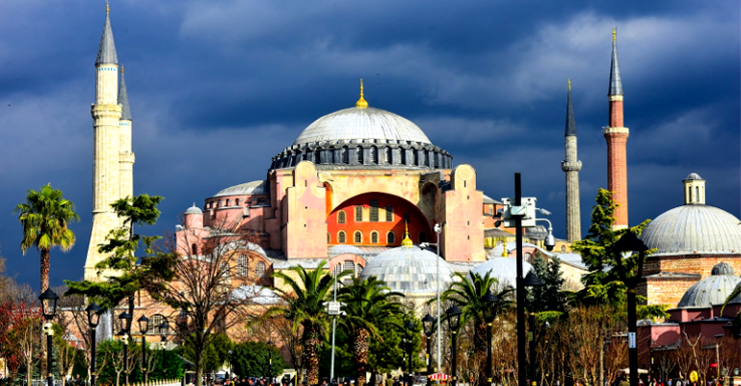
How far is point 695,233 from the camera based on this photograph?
5291 centimetres

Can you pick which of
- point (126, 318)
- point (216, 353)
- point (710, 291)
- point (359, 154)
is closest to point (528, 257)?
point (359, 154)

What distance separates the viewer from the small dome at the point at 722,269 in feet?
158

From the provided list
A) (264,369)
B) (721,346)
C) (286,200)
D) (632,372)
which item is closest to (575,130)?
(286,200)

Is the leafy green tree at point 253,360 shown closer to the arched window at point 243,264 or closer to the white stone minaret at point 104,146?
the arched window at point 243,264

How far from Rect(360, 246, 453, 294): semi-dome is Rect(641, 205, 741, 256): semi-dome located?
1032cm

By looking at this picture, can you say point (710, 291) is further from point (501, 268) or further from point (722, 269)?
point (501, 268)

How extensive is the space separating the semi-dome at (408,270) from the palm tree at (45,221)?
2378cm

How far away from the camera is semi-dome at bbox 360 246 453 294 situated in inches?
2292

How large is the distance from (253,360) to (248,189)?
2399cm

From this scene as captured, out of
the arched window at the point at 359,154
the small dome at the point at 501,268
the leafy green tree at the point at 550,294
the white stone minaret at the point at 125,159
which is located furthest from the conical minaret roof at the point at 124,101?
the leafy green tree at the point at 550,294

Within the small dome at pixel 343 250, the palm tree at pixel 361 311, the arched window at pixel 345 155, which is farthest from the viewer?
the arched window at pixel 345 155

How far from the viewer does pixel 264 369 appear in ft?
162

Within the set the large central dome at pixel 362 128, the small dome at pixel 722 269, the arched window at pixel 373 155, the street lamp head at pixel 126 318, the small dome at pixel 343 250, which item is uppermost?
the large central dome at pixel 362 128

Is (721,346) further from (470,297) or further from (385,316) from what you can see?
(385,316)
